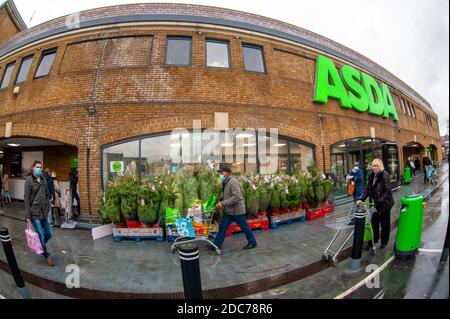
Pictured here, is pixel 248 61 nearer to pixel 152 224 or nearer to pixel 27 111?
pixel 152 224

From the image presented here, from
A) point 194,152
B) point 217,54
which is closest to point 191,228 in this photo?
point 194,152

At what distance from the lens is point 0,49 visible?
40.1ft

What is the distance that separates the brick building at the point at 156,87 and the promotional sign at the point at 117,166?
4 cm

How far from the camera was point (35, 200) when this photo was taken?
4828 mm

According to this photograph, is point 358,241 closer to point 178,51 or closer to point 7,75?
point 178,51

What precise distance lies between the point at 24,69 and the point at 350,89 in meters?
15.5

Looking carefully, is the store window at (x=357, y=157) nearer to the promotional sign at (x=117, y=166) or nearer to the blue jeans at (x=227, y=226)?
the blue jeans at (x=227, y=226)

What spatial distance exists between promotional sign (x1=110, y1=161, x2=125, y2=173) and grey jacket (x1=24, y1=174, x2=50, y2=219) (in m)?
3.37

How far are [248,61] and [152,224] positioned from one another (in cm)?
730

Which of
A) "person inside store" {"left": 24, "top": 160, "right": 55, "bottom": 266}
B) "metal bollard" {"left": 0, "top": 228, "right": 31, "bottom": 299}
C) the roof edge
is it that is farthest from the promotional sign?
the roof edge

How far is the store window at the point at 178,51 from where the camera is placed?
8922 millimetres

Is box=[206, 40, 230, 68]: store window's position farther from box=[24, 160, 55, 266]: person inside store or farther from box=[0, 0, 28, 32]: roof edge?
box=[0, 0, 28, 32]: roof edge
